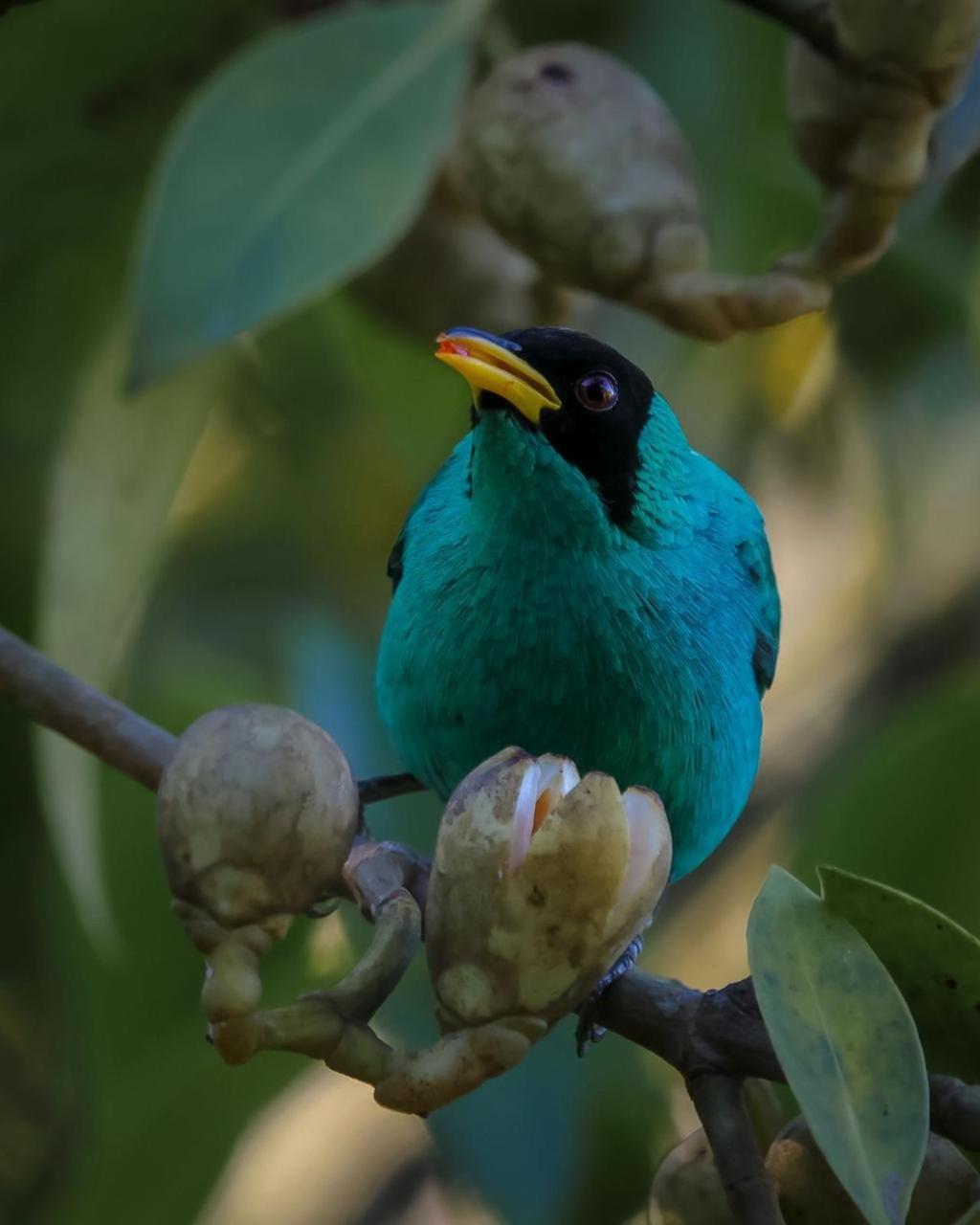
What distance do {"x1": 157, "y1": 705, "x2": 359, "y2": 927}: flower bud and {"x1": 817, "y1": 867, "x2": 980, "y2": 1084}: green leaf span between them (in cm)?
37

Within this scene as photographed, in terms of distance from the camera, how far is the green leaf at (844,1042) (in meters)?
1.26

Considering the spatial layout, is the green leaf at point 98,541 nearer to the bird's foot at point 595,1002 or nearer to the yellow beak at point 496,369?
the yellow beak at point 496,369

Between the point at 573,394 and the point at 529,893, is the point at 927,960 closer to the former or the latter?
the point at 529,893

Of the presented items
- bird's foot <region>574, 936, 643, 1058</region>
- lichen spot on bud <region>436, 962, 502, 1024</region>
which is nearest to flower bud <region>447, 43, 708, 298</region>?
bird's foot <region>574, 936, 643, 1058</region>

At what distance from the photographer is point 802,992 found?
1338 millimetres

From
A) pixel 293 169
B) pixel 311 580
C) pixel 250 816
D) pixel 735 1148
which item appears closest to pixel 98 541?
pixel 293 169

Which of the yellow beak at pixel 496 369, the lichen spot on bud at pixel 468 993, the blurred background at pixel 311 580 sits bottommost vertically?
the blurred background at pixel 311 580

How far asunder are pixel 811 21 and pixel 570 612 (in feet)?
2.28

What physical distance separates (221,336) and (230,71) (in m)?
0.43

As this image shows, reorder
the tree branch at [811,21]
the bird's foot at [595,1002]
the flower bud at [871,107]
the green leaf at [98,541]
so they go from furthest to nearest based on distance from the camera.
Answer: the green leaf at [98,541]
the tree branch at [811,21]
the flower bud at [871,107]
the bird's foot at [595,1002]

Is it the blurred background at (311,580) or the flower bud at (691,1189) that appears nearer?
the flower bud at (691,1189)

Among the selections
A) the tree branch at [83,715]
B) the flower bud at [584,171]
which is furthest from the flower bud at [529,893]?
the flower bud at [584,171]

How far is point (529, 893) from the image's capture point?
4.02ft

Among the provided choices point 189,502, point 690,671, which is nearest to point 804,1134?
point 690,671
